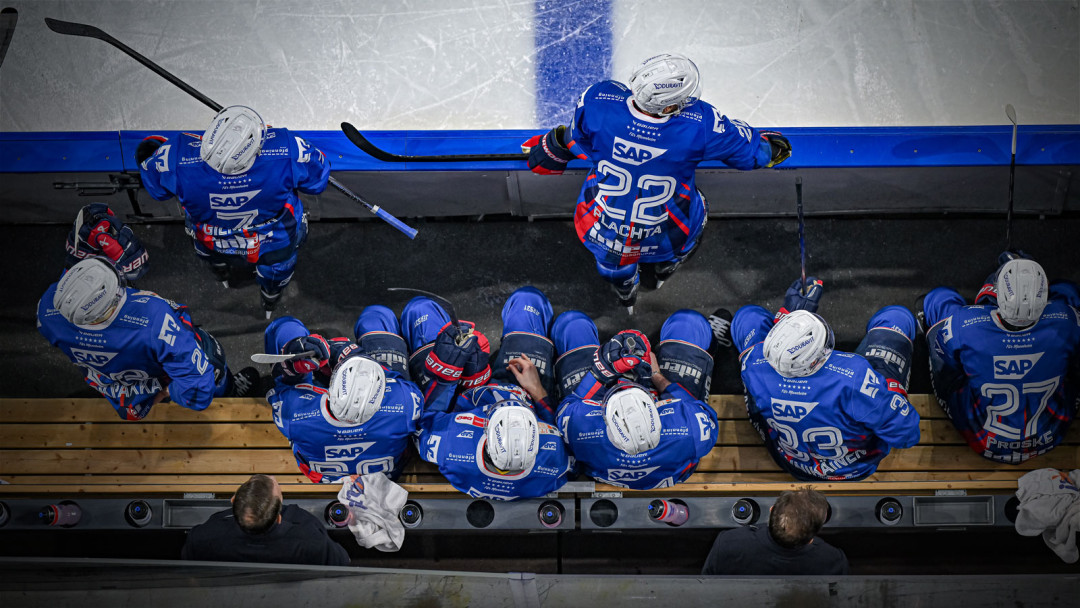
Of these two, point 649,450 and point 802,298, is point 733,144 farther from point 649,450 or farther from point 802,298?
point 649,450

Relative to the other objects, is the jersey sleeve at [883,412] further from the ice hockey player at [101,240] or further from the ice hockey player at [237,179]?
the ice hockey player at [101,240]

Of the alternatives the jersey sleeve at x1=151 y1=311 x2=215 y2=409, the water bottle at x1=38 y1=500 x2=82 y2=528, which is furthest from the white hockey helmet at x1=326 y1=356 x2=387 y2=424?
the water bottle at x1=38 y1=500 x2=82 y2=528

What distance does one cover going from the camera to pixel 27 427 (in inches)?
149

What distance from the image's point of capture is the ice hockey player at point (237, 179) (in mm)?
3195

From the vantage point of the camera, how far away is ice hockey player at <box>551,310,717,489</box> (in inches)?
119

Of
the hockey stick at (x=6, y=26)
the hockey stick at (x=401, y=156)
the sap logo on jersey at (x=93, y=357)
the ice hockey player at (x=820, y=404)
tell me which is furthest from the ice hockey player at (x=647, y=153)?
the hockey stick at (x=6, y=26)

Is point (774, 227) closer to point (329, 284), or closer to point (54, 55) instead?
point (329, 284)

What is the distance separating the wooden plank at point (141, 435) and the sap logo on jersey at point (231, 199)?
0.95m

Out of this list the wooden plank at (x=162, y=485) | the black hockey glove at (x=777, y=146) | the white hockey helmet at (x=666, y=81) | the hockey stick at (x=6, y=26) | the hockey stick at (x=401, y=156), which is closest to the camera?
the white hockey helmet at (x=666, y=81)

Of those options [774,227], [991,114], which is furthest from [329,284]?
[991,114]

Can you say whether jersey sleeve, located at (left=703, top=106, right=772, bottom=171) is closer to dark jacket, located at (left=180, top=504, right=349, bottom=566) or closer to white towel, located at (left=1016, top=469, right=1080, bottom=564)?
white towel, located at (left=1016, top=469, right=1080, bottom=564)

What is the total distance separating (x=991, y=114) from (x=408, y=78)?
A: 270 centimetres

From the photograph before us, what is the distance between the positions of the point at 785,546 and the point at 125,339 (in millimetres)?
2509

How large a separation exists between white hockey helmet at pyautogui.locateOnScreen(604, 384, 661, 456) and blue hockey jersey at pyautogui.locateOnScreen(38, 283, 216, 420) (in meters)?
1.64
